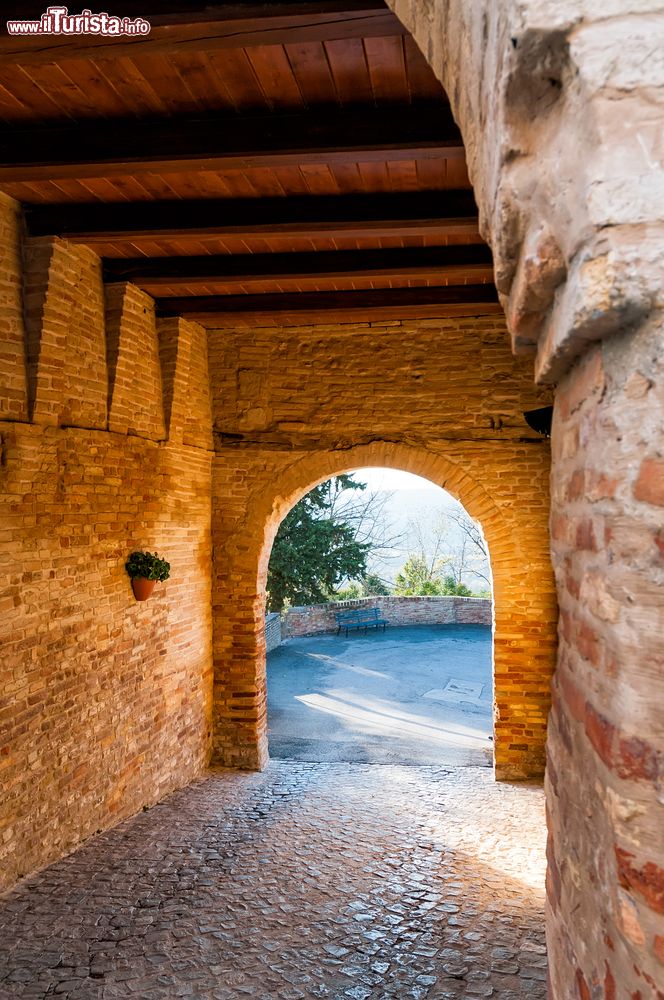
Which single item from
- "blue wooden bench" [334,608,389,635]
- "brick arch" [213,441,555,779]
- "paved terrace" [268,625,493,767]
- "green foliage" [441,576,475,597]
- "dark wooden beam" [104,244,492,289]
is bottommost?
"paved terrace" [268,625,493,767]

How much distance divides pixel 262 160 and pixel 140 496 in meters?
2.84

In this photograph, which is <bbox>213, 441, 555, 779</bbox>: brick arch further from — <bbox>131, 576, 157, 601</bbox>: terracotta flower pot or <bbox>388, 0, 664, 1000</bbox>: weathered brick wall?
<bbox>388, 0, 664, 1000</bbox>: weathered brick wall

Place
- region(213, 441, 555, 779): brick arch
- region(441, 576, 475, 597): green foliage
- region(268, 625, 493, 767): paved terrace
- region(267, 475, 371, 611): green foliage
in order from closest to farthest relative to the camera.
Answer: region(213, 441, 555, 779): brick arch, region(268, 625, 493, 767): paved terrace, region(267, 475, 371, 611): green foliage, region(441, 576, 475, 597): green foliage

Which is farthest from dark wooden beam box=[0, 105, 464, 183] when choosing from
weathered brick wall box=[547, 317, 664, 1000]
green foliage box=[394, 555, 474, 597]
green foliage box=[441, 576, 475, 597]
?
green foliage box=[441, 576, 475, 597]

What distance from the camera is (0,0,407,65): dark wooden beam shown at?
8.07ft

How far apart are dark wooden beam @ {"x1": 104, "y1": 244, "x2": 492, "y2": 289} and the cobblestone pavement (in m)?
4.20

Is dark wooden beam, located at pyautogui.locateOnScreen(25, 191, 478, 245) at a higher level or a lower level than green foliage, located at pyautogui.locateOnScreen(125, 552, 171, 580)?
higher

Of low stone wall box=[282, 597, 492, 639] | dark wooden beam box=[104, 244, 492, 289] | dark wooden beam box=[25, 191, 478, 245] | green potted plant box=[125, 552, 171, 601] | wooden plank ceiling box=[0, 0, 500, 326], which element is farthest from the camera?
low stone wall box=[282, 597, 492, 639]

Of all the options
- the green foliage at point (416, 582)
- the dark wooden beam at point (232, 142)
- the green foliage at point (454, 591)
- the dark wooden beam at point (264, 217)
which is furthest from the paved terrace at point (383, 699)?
the dark wooden beam at point (232, 142)

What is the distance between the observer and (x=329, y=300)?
5.55 m

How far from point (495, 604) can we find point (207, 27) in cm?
509

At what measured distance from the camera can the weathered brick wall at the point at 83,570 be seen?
382 centimetres

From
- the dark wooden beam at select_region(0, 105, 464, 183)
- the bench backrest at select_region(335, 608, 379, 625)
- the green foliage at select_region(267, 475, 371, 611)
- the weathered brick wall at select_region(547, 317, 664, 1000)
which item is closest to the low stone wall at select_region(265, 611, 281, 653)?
the green foliage at select_region(267, 475, 371, 611)

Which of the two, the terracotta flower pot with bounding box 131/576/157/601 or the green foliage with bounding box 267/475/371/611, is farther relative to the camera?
the green foliage with bounding box 267/475/371/611
